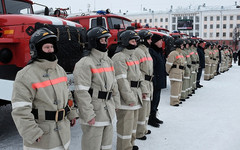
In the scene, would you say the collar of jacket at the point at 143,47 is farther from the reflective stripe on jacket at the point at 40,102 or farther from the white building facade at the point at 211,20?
the white building facade at the point at 211,20

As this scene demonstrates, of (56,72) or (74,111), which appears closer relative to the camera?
(56,72)

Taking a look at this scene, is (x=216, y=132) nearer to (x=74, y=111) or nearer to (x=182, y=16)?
(x=74, y=111)

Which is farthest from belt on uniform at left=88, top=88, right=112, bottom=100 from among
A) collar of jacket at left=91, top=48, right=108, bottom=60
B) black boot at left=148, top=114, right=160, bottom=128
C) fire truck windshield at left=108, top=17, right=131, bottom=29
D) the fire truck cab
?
fire truck windshield at left=108, top=17, right=131, bottom=29

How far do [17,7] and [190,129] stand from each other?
15.2ft

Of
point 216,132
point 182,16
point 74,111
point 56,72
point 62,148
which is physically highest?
point 182,16

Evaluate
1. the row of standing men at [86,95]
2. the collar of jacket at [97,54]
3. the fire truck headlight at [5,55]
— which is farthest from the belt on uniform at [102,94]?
the fire truck headlight at [5,55]

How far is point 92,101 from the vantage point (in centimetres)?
292

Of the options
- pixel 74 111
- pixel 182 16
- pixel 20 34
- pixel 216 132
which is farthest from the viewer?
pixel 182 16

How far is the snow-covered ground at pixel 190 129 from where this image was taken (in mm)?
4207

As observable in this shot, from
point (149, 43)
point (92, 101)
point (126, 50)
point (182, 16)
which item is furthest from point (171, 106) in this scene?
point (182, 16)

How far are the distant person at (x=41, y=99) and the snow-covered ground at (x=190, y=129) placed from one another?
1.75 m

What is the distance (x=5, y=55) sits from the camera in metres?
3.63

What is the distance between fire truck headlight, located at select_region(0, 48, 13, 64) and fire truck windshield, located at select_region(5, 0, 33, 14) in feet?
4.40

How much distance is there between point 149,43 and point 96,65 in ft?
7.44
